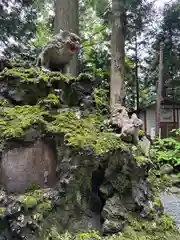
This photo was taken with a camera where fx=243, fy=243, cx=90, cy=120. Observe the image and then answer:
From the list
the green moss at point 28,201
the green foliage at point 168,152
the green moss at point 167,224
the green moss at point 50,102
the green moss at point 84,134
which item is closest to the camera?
the green moss at point 28,201

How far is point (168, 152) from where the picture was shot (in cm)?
671

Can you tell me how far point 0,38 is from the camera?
8.45 metres

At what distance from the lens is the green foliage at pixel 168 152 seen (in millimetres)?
6430

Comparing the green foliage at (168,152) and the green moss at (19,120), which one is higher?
the green moss at (19,120)

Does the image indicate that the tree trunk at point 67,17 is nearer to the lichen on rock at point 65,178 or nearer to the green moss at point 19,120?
the green moss at point 19,120

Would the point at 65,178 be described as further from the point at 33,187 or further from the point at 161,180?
the point at 161,180

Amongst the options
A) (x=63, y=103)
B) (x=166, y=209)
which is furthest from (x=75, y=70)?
(x=166, y=209)

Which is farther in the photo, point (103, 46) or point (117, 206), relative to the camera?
point (103, 46)

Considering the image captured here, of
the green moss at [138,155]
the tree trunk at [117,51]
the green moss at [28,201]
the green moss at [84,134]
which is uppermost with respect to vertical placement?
A: the tree trunk at [117,51]

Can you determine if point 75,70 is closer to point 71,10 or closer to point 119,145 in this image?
point 71,10

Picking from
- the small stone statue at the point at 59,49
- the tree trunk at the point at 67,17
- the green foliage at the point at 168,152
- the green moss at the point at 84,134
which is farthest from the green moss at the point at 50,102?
the green foliage at the point at 168,152

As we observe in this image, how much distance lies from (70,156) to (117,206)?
28.8 inches

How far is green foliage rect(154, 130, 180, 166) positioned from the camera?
6.43 metres

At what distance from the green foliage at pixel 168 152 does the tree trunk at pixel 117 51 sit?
6.30 ft
